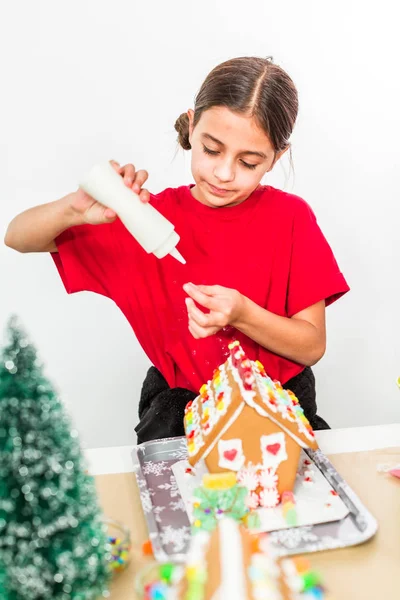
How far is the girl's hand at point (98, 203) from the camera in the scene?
3.40 ft

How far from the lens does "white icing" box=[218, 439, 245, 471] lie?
84 centimetres

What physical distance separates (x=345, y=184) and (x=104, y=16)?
71 centimetres

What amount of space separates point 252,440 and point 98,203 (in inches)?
16.7

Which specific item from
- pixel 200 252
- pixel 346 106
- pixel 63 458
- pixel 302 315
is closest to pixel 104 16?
pixel 346 106

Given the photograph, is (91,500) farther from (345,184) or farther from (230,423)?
(345,184)

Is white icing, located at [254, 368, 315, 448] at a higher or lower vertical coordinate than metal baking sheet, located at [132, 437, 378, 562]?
higher

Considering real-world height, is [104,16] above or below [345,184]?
above

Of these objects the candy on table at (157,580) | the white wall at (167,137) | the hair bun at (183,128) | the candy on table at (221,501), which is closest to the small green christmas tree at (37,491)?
the candy on table at (157,580)

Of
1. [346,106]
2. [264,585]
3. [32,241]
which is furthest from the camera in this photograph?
[346,106]

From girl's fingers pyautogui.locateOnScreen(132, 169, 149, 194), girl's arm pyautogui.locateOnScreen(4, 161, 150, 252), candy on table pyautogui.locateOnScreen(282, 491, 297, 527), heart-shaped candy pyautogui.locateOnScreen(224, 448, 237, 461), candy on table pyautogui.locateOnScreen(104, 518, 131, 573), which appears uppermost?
girl's fingers pyautogui.locateOnScreen(132, 169, 149, 194)

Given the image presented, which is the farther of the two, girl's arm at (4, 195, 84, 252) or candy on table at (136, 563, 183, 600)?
girl's arm at (4, 195, 84, 252)

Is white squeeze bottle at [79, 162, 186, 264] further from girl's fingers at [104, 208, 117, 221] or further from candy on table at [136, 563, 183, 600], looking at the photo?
candy on table at [136, 563, 183, 600]

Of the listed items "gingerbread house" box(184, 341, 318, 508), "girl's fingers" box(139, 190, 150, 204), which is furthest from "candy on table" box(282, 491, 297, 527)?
"girl's fingers" box(139, 190, 150, 204)

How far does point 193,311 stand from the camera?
3.23 ft
